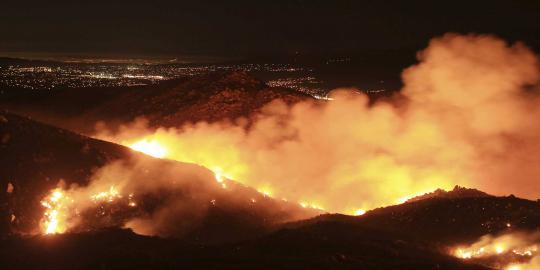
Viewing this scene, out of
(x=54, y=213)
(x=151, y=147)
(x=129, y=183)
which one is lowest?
(x=54, y=213)

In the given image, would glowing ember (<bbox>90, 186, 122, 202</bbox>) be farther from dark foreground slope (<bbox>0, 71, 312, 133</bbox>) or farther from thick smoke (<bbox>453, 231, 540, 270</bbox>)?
dark foreground slope (<bbox>0, 71, 312, 133</bbox>)

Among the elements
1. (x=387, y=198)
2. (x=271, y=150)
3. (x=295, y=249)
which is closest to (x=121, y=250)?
(x=295, y=249)

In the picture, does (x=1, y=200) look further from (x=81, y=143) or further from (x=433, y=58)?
(x=433, y=58)

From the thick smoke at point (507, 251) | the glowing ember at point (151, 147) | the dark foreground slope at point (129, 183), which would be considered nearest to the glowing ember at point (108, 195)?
the dark foreground slope at point (129, 183)

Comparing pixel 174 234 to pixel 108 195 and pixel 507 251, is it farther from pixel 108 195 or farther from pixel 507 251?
pixel 507 251

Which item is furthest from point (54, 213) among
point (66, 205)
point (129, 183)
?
point (129, 183)

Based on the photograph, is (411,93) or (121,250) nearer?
(121,250)
